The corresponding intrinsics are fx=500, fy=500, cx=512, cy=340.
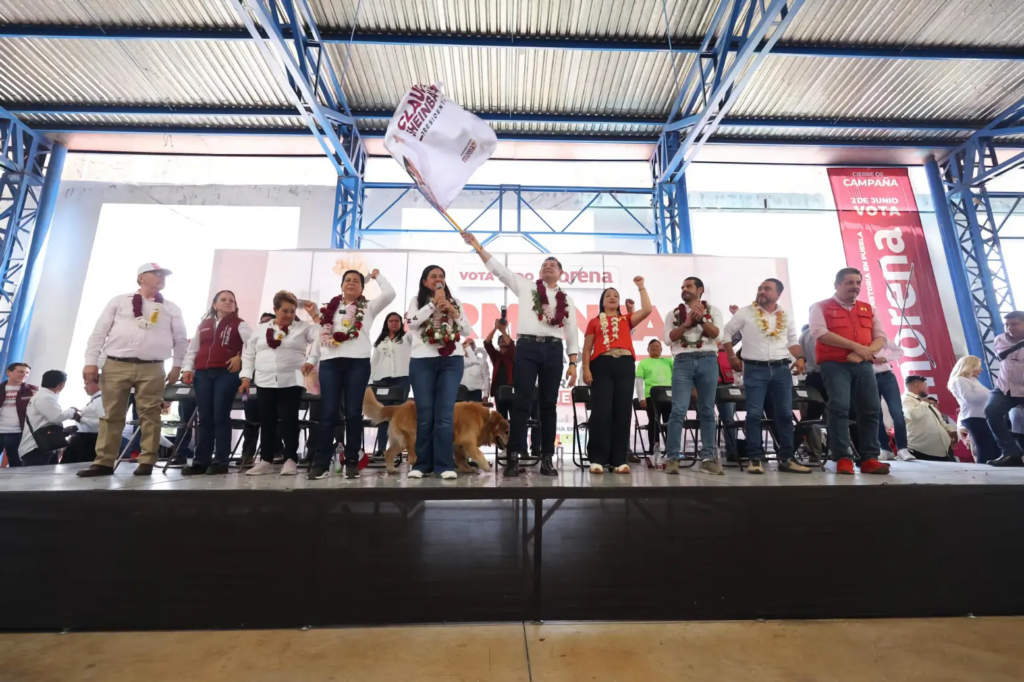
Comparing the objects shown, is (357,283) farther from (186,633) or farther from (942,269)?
(942,269)

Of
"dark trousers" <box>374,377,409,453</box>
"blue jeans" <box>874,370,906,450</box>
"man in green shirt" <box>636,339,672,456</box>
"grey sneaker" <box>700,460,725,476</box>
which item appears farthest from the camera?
"man in green shirt" <box>636,339,672,456</box>

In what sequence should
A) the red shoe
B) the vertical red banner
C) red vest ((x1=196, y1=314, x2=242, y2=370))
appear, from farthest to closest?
the vertical red banner → red vest ((x1=196, y1=314, x2=242, y2=370)) → the red shoe

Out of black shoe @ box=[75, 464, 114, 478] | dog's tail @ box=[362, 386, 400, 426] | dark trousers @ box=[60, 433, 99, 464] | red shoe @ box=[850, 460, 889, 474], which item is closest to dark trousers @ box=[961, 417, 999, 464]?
red shoe @ box=[850, 460, 889, 474]

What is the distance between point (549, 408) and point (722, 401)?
199 cm

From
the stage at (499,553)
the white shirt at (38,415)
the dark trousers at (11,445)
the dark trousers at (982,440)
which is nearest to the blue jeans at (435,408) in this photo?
the stage at (499,553)

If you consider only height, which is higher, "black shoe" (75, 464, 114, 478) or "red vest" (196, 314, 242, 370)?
"red vest" (196, 314, 242, 370)

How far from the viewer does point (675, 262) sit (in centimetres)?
756

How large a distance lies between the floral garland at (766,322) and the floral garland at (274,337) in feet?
12.4

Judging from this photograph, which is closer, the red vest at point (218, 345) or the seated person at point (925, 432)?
the red vest at point (218, 345)

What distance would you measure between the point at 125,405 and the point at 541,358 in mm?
3090

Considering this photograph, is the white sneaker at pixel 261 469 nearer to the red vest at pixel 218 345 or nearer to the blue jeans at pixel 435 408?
the red vest at pixel 218 345

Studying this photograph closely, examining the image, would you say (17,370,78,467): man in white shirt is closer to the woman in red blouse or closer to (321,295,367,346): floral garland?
(321,295,367,346): floral garland

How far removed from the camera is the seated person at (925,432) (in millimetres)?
5633

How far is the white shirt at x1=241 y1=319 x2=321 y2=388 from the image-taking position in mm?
3834
